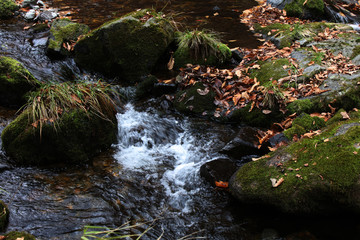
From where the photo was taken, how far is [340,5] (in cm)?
1121

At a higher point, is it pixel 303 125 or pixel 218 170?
pixel 303 125

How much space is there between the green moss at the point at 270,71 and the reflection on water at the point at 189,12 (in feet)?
5.93

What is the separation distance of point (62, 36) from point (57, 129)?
14.0 ft

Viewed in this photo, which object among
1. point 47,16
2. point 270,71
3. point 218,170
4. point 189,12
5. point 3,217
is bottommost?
point 218,170

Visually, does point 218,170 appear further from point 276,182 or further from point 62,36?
point 62,36

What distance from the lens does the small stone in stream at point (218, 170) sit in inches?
167

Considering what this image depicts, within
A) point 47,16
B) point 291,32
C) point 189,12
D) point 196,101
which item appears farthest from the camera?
point 189,12

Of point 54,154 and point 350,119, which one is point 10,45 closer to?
point 54,154

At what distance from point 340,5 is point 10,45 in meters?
11.2

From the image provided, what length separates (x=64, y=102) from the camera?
185 inches

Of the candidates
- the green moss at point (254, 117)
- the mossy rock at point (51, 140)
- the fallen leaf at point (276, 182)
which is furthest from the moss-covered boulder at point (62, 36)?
the fallen leaf at point (276, 182)

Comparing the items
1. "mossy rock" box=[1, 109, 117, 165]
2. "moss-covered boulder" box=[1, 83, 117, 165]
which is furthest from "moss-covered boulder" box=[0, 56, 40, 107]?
"mossy rock" box=[1, 109, 117, 165]

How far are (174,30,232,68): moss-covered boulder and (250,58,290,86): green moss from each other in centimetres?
96

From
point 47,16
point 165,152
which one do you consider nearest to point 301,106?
point 165,152
